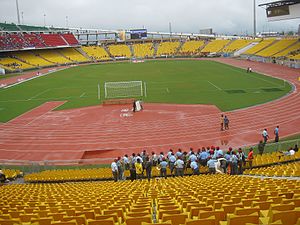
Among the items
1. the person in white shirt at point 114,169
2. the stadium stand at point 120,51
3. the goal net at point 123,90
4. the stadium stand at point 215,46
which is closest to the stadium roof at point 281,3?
the goal net at point 123,90

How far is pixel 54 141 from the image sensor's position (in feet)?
81.1

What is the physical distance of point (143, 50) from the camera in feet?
353

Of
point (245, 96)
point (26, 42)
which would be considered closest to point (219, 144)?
point (245, 96)

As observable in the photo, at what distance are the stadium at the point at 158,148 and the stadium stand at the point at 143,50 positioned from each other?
42.1m

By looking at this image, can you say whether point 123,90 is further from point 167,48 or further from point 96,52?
point 167,48

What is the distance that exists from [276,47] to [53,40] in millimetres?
63374

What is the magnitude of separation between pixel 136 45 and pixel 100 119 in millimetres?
87235

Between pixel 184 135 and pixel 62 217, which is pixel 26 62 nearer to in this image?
pixel 184 135

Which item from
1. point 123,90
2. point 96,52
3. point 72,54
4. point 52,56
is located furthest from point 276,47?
point 52,56

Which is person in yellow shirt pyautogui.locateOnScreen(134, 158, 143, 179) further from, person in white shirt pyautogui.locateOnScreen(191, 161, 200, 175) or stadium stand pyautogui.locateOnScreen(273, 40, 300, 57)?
stadium stand pyautogui.locateOnScreen(273, 40, 300, 57)

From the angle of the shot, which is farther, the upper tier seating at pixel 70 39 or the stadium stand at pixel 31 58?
the upper tier seating at pixel 70 39

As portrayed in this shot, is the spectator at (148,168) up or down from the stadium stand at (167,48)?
down

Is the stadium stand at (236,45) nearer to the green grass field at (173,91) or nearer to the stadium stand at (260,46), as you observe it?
the stadium stand at (260,46)

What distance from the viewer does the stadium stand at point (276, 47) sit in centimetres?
7100
